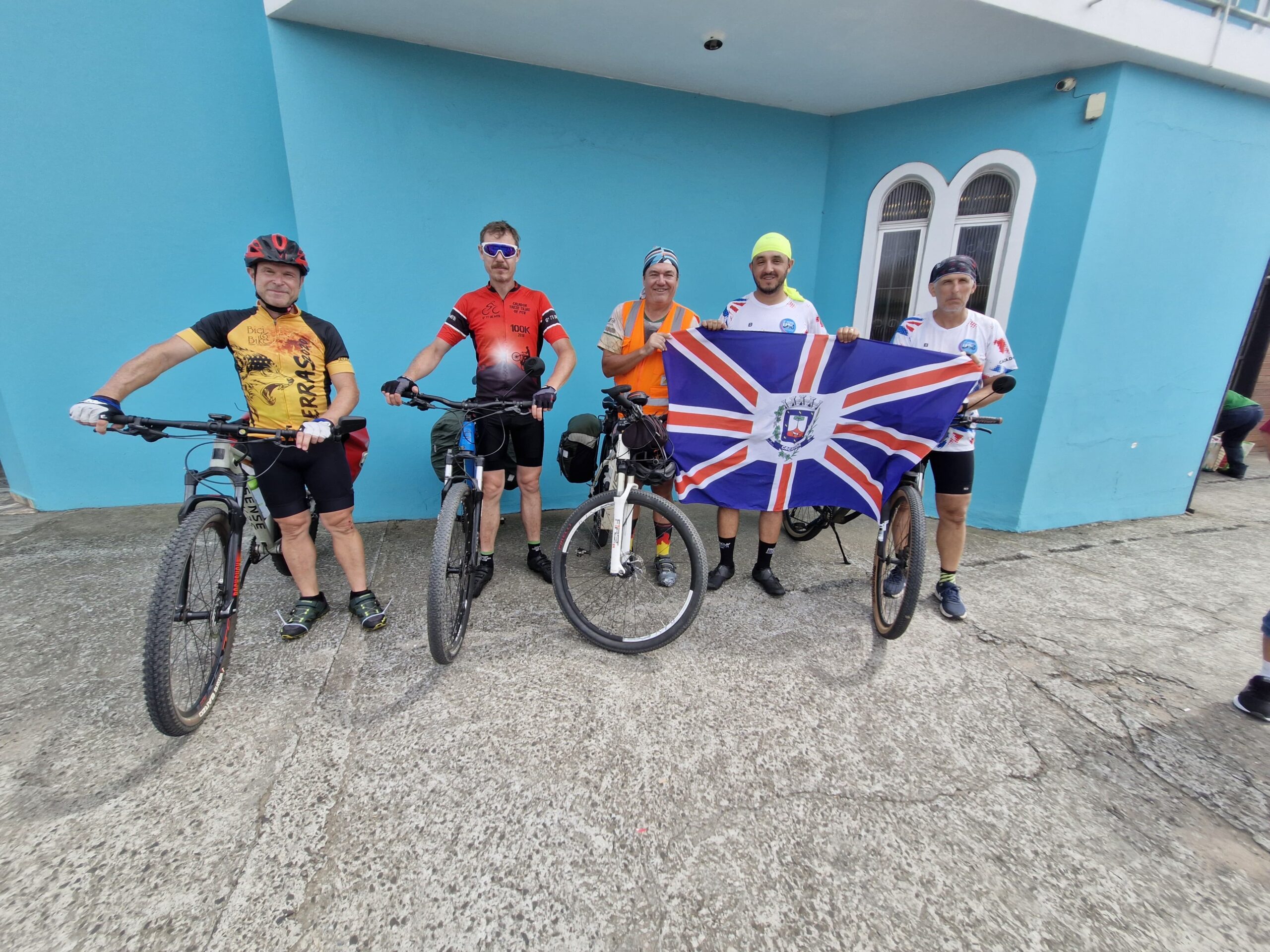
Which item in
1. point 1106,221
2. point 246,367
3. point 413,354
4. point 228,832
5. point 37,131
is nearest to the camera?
point 228,832

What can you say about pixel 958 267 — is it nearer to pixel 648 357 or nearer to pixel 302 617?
pixel 648 357

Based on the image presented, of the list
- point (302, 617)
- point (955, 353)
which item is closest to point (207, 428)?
point (302, 617)

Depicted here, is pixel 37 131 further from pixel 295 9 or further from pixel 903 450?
pixel 903 450

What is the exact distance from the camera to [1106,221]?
3689 millimetres

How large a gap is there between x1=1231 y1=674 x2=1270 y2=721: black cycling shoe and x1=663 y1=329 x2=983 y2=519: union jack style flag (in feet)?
5.32

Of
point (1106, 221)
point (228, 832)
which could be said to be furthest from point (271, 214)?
point (1106, 221)

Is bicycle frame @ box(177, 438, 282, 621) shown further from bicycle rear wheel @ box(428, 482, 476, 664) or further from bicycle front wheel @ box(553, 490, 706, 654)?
bicycle front wheel @ box(553, 490, 706, 654)

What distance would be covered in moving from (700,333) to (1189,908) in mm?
2677

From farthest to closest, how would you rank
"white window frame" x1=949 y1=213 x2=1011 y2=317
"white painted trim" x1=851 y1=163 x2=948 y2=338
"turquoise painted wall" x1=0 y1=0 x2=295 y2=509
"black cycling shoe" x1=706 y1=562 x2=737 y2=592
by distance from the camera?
"white painted trim" x1=851 y1=163 x2=948 y2=338
"white window frame" x1=949 y1=213 x2=1011 y2=317
"turquoise painted wall" x1=0 y1=0 x2=295 y2=509
"black cycling shoe" x1=706 y1=562 x2=737 y2=592

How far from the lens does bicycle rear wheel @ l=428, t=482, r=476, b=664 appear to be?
2201 millimetres

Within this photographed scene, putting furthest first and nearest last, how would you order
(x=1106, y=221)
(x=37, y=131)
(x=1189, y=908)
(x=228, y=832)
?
(x=1106, y=221), (x=37, y=131), (x=228, y=832), (x=1189, y=908)

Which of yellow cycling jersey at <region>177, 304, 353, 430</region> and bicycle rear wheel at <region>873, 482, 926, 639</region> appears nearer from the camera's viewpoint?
yellow cycling jersey at <region>177, 304, 353, 430</region>

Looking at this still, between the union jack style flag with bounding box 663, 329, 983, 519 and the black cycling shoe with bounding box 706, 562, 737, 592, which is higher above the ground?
the union jack style flag with bounding box 663, 329, 983, 519

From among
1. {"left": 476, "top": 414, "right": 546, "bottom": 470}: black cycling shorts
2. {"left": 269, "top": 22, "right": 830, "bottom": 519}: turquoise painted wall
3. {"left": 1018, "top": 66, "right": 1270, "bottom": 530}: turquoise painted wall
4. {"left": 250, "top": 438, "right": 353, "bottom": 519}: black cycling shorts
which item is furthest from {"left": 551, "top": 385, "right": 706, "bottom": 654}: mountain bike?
{"left": 1018, "top": 66, "right": 1270, "bottom": 530}: turquoise painted wall
